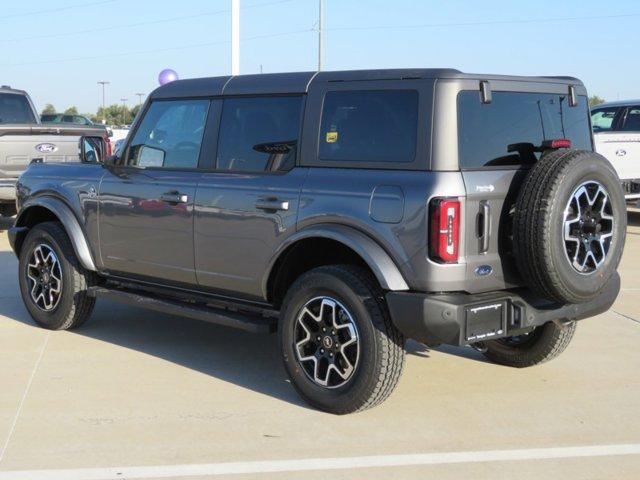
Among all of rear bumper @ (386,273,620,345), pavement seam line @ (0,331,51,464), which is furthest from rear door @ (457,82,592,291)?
pavement seam line @ (0,331,51,464)

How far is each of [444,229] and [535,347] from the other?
177 centimetres

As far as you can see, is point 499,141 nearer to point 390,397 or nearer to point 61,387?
point 390,397

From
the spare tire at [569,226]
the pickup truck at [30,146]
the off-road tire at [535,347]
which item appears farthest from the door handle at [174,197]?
the pickup truck at [30,146]

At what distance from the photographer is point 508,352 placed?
5.93m

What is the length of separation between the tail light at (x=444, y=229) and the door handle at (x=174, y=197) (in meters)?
1.87

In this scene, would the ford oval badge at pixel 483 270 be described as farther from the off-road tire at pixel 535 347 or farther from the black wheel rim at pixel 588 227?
the off-road tire at pixel 535 347

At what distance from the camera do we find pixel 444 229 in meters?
4.41

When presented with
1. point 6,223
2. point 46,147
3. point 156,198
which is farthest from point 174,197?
point 6,223

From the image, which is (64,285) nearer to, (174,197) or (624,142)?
(174,197)

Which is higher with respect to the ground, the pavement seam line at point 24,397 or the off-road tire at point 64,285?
the off-road tire at point 64,285

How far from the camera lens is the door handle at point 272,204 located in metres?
5.07

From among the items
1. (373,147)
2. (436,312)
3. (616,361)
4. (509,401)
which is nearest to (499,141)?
(373,147)

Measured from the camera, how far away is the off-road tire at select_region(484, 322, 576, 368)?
568cm

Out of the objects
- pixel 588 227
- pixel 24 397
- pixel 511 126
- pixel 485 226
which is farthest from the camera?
pixel 24 397
